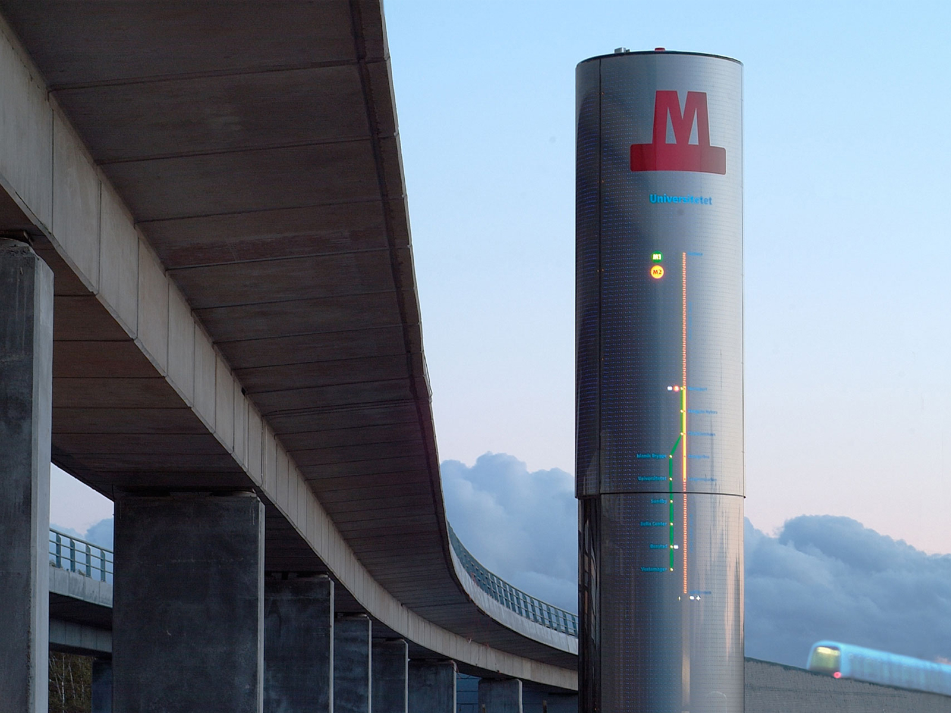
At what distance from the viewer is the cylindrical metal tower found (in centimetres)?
2677

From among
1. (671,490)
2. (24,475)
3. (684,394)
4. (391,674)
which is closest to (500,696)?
(391,674)

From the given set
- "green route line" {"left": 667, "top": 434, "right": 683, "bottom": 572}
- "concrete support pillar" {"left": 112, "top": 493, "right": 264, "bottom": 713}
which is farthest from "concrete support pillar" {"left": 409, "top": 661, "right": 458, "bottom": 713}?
"concrete support pillar" {"left": 112, "top": 493, "right": 264, "bottom": 713}

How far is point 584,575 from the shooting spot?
91.0 feet

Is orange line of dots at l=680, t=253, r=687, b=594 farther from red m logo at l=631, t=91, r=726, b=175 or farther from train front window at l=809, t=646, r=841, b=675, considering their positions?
train front window at l=809, t=646, r=841, b=675

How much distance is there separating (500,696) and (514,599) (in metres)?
18.2

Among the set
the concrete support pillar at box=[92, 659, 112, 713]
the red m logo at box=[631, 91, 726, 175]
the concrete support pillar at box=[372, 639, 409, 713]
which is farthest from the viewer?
the concrete support pillar at box=[92, 659, 112, 713]

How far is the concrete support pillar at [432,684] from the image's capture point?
67812 mm

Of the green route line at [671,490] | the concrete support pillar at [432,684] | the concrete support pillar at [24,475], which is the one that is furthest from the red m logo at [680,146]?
the concrete support pillar at [432,684]

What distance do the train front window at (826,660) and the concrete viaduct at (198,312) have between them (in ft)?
81.3

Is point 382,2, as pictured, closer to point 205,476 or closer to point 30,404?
point 30,404

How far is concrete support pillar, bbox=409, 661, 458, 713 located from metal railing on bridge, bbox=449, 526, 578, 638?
529 centimetres

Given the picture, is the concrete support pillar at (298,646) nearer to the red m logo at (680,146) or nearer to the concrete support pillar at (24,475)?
the red m logo at (680,146)

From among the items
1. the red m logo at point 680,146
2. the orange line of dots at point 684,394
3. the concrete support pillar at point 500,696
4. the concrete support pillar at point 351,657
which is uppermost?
the red m logo at point 680,146

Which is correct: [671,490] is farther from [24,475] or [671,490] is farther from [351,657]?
[351,657]
